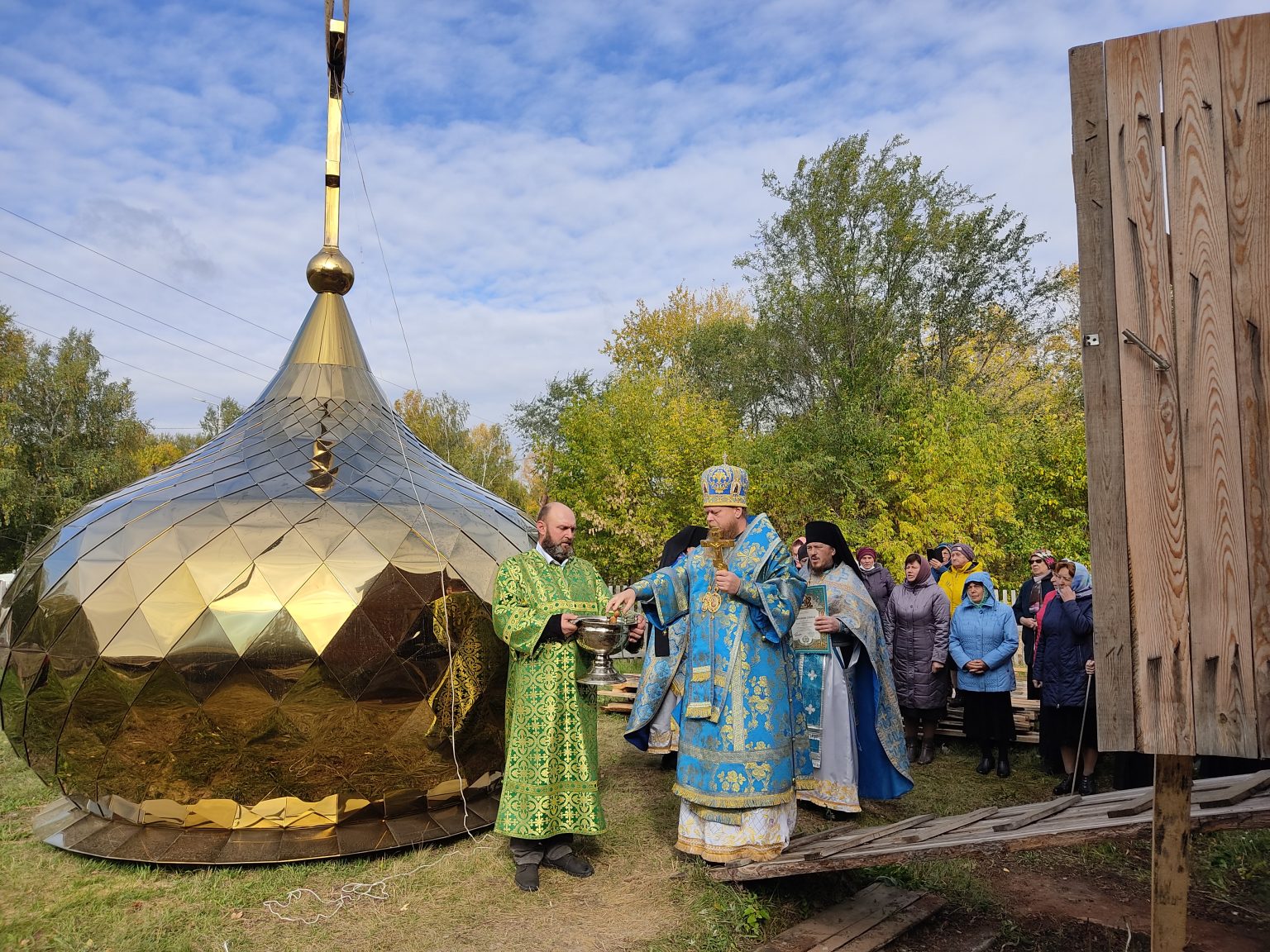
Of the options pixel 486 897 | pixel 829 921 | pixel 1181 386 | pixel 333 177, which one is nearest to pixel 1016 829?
pixel 829 921

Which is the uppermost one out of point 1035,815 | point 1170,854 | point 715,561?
point 715,561

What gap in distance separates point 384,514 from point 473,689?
1301 mm

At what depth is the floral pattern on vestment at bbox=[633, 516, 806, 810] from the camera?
Result: 4598mm

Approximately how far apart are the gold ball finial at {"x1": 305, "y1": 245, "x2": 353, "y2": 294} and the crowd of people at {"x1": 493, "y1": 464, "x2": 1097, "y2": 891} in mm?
3145

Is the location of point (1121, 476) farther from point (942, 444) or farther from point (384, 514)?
point (942, 444)

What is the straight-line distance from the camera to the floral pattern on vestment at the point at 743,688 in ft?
15.1

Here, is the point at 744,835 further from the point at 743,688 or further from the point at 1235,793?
the point at 1235,793

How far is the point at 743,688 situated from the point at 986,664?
4.01 meters

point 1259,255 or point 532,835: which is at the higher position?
point 1259,255

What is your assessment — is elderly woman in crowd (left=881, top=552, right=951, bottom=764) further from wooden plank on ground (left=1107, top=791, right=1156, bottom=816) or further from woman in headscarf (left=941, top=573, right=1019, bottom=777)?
wooden plank on ground (left=1107, top=791, right=1156, bottom=816)

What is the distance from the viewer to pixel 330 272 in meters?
6.98

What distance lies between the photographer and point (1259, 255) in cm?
266

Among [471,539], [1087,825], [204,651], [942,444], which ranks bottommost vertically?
[1087,825]

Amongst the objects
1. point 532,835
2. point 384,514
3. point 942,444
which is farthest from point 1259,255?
point 942,444
